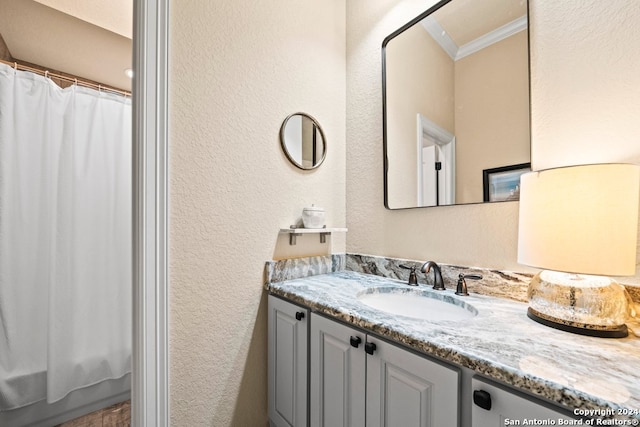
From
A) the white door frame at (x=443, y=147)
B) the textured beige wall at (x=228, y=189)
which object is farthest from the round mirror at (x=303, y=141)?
the white door frame at (x=443, y=147)

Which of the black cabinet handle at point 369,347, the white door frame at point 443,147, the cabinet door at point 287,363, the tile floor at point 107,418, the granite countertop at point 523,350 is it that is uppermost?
the white door frame at point 443,147

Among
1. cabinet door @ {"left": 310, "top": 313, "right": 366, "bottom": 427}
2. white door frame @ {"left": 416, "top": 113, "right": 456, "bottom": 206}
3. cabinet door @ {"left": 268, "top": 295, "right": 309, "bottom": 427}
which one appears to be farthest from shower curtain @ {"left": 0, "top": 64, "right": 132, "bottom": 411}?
white door frame @ {"left": 416, "top": 113, "right": 456, "bottom": 206}

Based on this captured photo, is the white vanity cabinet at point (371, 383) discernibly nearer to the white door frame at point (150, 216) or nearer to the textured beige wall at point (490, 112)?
the white door frame at point (150, 216)

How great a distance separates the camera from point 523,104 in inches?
40.0

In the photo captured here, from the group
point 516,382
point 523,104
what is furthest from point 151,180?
point 523,104

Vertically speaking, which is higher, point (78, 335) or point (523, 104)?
point (523, 104)

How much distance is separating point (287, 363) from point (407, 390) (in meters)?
0.60

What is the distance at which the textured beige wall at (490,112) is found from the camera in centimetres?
102

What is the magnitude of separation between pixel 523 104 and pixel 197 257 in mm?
1431

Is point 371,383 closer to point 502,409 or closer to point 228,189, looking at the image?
point 502,409

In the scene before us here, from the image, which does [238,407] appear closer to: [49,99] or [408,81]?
[408,81]

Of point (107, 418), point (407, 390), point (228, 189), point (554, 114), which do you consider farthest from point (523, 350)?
point (107, 418)

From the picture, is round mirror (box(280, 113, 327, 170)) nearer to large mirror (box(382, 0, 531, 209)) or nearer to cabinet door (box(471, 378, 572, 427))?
large mirror (box(382, 0, 531, 209))

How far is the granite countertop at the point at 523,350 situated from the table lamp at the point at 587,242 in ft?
0.17
